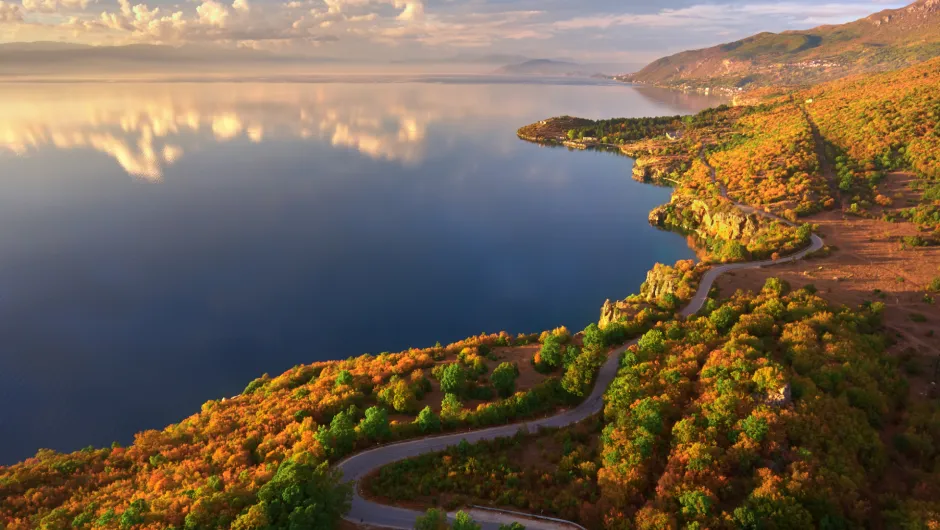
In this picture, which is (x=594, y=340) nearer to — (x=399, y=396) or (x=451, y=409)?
(x=451, y=409)

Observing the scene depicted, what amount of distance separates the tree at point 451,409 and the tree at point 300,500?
964cm

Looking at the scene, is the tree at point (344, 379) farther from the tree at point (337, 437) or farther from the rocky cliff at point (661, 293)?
the rocky cliff at point (661, 293)

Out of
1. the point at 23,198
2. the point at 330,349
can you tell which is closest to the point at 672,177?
the point at 330,349

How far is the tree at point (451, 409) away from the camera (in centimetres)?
3281

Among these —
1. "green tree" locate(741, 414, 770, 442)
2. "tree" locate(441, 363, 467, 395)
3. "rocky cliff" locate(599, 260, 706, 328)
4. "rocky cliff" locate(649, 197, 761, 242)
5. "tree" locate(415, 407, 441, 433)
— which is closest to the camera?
"green tree" locate(741, 414, 770, 442)

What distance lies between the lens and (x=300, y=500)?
22484 mm

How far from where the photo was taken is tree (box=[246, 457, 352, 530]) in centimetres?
2172

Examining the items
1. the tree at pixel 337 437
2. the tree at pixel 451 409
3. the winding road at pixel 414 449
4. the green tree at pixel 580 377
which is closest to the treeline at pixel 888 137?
the winding road at pixel 414 449

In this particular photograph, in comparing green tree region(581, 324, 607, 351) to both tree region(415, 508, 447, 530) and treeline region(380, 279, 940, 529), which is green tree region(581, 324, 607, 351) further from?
tree region(415, 508, 447, 530)

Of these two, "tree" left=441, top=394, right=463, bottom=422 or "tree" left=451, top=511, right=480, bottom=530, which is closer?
"tree" left=451, top=511, right=480, bottom=530

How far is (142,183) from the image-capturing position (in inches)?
4604

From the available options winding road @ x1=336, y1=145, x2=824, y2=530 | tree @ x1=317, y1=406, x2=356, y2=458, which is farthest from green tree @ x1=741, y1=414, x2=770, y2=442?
tree @ x1=317, y1=406, x2=356, y2=458

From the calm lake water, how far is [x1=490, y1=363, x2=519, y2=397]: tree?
2315 cm

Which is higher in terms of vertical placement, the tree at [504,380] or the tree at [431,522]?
the tree at [431,522]
